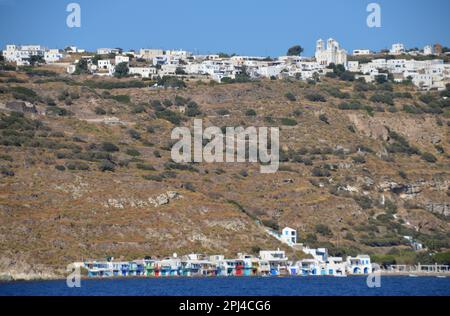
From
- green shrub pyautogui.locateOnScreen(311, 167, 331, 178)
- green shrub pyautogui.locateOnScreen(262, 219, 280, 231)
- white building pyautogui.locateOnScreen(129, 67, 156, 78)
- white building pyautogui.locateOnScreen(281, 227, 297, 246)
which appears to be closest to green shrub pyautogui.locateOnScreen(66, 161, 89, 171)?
green shrub pyautogui.locateOnScreen(262, 219, 280, 231)

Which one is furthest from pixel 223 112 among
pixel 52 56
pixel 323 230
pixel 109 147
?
pixel 52 56

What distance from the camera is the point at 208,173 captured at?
105 meters

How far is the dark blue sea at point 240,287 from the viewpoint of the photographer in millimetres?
64438

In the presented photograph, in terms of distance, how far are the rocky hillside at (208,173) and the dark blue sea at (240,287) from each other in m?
6.01

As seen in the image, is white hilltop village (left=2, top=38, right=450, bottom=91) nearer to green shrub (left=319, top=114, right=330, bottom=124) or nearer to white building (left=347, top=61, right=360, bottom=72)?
white building (left=347, top=61, right=360, bottom=72)

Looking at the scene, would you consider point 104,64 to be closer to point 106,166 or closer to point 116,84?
point 116,84

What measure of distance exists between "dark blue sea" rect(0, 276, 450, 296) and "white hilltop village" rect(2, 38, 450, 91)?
69.4m

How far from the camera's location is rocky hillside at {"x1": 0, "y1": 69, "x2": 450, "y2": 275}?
280 ft

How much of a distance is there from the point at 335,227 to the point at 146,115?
1451 inches

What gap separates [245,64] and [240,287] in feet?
323

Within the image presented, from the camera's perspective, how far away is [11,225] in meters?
81.3

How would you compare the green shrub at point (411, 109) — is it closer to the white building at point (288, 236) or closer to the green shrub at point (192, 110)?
the green shrub at point (192, 110)

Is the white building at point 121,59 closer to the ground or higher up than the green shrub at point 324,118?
higher up

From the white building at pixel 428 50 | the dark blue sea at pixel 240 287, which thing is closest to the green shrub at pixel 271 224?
the dark blue sea at pixel 240 287
